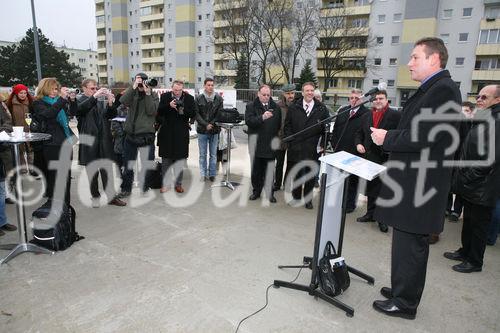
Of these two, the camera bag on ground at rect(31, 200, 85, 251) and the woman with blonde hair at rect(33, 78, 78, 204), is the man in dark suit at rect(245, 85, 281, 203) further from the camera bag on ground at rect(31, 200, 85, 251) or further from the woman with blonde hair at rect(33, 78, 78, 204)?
the camera bag on ground at rect(31, 200, 85, 251)

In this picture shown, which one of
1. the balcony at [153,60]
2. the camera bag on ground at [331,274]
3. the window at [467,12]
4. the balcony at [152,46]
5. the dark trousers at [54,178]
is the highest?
the window at [467,12]

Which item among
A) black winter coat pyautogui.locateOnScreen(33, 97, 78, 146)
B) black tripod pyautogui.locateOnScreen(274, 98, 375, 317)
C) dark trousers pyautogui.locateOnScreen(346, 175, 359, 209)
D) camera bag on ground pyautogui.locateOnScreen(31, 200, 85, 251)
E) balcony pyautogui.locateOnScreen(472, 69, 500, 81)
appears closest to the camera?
black tripod pyautogui.locateOnScreen(274, 98, 375, 317)

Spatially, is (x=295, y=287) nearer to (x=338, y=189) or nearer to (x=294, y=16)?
(x=338, y=189)

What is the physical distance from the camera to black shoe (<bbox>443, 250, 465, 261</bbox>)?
146 inches

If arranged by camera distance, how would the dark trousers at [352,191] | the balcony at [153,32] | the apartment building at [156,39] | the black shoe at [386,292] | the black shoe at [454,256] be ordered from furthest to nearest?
the balcony at [153,32] < the apartment building at [156,39] < the dark trousers at [352,191] < the black shoe at [454,256] < the black shoe at [386,292]

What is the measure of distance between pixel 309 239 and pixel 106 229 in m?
2.47

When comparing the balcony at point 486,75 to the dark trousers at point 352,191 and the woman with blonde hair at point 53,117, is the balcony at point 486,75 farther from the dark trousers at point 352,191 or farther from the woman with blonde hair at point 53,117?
the woman with blonde hair at point 53,117

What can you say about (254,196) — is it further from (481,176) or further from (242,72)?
(242,72)

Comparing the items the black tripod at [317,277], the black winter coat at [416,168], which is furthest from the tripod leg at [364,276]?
the black winter coat at [416,168]

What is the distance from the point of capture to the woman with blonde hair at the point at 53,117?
13.3 ft

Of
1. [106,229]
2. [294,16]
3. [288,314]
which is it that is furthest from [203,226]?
[294,16]

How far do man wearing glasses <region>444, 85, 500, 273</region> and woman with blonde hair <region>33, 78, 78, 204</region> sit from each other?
4488 mm

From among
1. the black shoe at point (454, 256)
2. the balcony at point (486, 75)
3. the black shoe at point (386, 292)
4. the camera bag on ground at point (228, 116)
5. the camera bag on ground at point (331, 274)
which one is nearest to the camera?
the camera bag on ground at point (331, 274)

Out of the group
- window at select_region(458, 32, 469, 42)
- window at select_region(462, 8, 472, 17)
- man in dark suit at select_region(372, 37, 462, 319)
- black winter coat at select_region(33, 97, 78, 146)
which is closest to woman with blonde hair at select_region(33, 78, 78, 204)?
black winter coat at select_region(33, 97, 78, 146)
